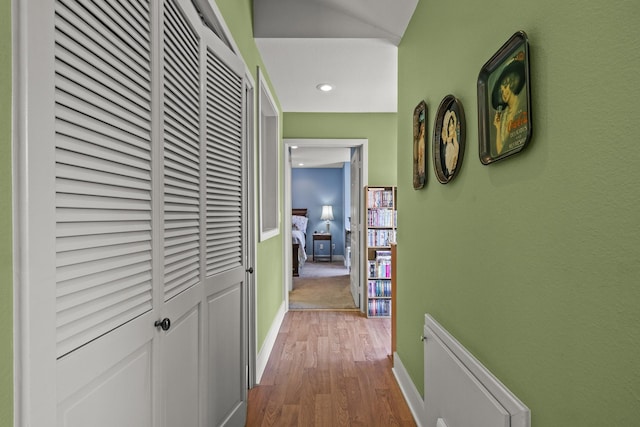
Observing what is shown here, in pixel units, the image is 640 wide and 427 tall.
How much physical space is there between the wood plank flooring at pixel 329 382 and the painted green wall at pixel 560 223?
3.40 ft

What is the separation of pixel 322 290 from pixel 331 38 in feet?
12.1

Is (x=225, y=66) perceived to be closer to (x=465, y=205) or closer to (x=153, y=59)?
(x=153, y=59)

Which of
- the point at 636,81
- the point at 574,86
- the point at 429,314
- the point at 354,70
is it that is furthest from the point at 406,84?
the point at 636,81

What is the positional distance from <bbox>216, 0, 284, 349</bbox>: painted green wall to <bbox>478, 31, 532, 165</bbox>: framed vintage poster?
129 cm

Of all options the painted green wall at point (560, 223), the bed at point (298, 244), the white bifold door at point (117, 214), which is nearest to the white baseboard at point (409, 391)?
the painted green wall at point (560, 223)

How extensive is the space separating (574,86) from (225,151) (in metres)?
1.43

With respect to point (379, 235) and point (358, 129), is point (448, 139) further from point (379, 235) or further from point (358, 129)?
point (358, 129)

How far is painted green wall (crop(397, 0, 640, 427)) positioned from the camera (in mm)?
686

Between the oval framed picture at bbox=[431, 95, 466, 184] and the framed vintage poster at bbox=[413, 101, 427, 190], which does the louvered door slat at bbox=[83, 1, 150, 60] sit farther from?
the framed vintage poster at bbox=[413, 101, 427, 190]

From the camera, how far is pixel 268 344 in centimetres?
300

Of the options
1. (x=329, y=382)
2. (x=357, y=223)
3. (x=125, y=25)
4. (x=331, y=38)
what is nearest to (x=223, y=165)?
(x=125, y=25)

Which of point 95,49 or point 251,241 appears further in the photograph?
point 251,241

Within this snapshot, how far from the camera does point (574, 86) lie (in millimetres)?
807

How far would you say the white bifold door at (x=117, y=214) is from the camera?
24.6 inches
